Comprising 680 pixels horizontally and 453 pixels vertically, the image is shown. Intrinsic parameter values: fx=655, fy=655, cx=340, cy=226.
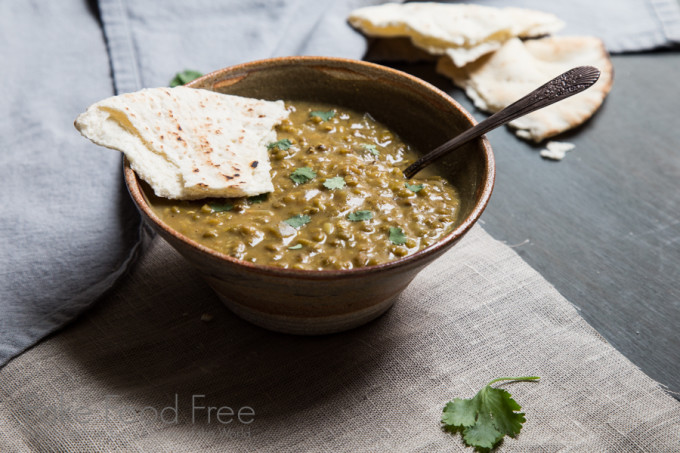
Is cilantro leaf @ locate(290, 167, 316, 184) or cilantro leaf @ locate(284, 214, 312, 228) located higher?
cilantro leaf @ locate(290, 167, 316, 184)

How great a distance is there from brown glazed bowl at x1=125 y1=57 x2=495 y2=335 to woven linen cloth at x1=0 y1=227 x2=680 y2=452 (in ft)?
0.53

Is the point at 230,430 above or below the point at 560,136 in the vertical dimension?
below

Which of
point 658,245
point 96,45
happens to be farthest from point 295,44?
point 658,245

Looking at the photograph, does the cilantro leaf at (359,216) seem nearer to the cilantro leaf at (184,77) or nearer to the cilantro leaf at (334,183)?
the cilantro leaf at (334,183)

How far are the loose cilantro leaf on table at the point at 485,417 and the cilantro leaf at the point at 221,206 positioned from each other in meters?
1.11

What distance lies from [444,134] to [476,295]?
2.38 feet

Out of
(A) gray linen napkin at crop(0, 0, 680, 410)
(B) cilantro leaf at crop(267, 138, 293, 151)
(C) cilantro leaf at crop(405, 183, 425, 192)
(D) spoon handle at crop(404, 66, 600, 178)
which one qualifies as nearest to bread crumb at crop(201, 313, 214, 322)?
(A) gray linen napkin at crop(0, 0, 680, 410)

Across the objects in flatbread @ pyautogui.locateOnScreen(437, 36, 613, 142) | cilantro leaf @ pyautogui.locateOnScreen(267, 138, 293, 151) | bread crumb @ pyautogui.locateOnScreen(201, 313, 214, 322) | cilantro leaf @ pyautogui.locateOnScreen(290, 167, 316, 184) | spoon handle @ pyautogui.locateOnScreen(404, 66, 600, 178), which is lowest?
bread crumb @ pyautogui.locateOnScreen(201, 313, 214, 322)

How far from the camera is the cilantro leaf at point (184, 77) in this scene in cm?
357

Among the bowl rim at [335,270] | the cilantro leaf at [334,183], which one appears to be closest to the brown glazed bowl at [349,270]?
the bowl rim at [335,270]

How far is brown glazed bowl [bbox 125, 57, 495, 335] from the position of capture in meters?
2.17

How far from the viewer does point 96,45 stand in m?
3.68

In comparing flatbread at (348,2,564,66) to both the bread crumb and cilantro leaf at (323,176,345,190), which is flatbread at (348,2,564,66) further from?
the bread crumb

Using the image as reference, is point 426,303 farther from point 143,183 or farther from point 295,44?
point 295,44
